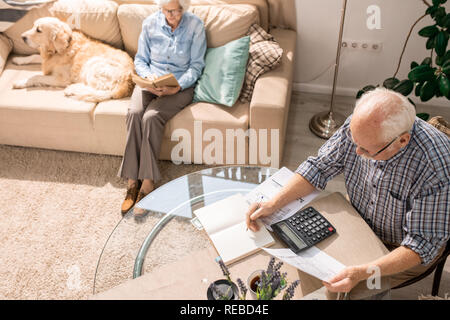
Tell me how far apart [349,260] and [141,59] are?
1800 millimetres

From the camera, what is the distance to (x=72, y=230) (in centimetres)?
219

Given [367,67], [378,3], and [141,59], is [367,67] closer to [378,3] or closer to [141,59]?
[378,3]

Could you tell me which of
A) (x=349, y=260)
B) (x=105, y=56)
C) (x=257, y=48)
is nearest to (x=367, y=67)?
(x=257, y=48)

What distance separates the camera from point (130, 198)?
231 centimetres

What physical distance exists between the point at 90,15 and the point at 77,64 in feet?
1.12

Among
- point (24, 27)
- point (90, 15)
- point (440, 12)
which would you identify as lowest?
point (24, 27)

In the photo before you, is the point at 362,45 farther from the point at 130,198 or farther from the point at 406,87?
the point at 130,198

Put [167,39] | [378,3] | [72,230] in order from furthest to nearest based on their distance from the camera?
1. [378,3]
2. [167,39]
3. [72,230]

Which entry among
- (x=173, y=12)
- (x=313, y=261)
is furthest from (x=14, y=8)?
(x=313, y=261)

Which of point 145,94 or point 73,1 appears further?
point 73,1

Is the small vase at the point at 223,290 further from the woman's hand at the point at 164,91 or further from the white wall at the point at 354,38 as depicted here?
the white wall at the point at 354,38

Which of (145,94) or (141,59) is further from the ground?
(141,59)
